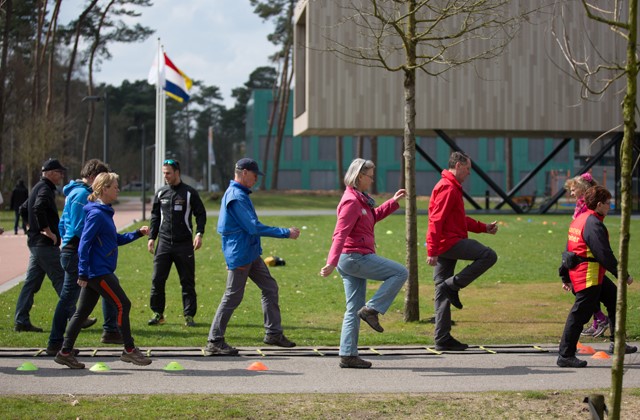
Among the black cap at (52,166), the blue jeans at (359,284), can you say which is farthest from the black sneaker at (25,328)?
the blue jeans at (359,284)

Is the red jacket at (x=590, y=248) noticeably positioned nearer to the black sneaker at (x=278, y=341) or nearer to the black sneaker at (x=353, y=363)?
the black sneaker at (x=353, y=363)

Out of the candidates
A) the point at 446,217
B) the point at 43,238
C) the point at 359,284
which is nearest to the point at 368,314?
the point at 359,284

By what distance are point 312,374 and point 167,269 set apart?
12.5 feet

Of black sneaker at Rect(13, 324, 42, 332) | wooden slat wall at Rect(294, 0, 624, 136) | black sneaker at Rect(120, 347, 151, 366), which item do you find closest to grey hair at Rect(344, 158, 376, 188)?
black sneaker at Rect(120, 347, 151, 366)

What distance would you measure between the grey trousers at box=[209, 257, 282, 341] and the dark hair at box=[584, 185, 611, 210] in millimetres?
3038

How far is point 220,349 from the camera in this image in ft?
28.7

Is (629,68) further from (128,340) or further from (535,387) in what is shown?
(128,340)

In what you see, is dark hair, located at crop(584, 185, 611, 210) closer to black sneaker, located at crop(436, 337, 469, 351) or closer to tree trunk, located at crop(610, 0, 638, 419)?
black sneaker, located at crop(436, 337, 469, 351)

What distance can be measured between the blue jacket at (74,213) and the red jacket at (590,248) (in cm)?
458

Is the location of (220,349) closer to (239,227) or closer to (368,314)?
(239,227)

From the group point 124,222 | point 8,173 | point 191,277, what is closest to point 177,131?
point 8,173

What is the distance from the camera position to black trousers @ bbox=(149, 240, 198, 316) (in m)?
10.9

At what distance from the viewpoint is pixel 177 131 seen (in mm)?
124500

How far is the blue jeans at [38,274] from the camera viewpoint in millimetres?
10195
